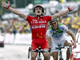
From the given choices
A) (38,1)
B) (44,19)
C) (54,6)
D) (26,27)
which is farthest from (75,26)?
(38,1)

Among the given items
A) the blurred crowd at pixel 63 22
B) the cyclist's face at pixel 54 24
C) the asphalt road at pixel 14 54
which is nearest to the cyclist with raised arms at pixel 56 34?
the cyclist's face at pixel 54 24

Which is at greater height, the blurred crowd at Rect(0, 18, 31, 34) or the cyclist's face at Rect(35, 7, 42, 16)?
the blurred crowd at Rect(0, 18, 31, 34)

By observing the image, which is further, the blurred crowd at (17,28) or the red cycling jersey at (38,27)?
the blurred crowd at (17,28)

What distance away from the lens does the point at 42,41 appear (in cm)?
785

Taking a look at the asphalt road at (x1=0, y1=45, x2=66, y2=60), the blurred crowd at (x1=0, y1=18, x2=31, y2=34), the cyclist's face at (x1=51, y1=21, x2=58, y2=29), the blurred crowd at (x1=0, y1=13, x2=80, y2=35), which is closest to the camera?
the cyclist's face at (x1=51, y1=21, x2=58, y2=29)

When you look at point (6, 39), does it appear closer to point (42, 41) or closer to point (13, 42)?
point (13, 42)

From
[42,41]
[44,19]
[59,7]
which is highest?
[59,7]

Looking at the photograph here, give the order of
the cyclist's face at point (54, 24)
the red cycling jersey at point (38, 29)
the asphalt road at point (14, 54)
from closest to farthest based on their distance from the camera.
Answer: the red cycling jersey at point (38, 29)
the cyclist's face at point (54, 24)
the asphalt road at point (14, 54)

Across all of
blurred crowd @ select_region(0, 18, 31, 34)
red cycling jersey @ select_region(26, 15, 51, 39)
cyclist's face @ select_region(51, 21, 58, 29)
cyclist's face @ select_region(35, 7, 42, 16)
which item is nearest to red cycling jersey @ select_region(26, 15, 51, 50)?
red cycling jersey @ select_region(26, 15, 51, 39)

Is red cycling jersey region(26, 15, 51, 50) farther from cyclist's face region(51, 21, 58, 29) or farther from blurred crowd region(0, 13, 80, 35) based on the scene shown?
blurred crowd region(0, 13, 80, 35)

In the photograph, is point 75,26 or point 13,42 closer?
point 75,26

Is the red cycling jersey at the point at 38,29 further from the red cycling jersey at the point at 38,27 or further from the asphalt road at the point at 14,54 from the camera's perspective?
the asphalt road at the point at 14,54

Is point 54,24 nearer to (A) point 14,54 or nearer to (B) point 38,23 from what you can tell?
(B) point 38,23

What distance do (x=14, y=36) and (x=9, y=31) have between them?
4.69 metres
